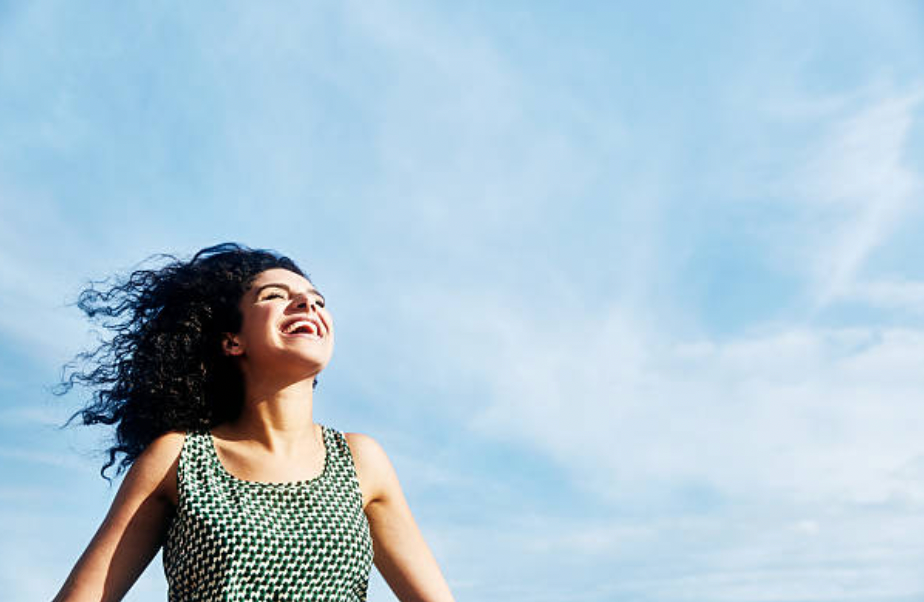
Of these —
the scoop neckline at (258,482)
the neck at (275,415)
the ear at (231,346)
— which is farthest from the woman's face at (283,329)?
the scoop neckline at (258,482)

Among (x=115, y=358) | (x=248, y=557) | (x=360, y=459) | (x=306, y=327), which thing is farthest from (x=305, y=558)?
(x=115, y=358)

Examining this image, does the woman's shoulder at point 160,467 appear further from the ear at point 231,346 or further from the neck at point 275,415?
the ear at point 231,346

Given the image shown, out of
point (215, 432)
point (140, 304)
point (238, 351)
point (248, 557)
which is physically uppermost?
point (140, 304)

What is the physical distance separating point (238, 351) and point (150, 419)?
0.56 metres

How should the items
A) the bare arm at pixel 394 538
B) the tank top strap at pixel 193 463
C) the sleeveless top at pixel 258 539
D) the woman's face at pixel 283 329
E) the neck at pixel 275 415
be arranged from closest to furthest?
1. the sleeveless top at pixel 258 539
2. the tank top strap at pixel 193 463
3. the woman's face at pixel 283 329
4. the neck at pixel 275 415
5. the bare arm at pixel 394 538

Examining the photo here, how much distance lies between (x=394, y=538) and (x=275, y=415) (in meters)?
0.91

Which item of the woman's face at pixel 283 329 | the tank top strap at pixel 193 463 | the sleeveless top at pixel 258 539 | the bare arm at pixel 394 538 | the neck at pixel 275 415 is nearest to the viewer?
the sleeveless top at pixel 258 539

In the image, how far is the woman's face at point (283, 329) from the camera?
16.0 ft

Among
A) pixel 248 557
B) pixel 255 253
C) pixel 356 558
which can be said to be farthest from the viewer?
pixel 255 253

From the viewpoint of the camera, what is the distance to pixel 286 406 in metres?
5.02

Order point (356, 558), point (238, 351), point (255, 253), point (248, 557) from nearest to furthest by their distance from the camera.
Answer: point (248, 557) → point (356, 558) → point (238, 351) → point (255, 253)

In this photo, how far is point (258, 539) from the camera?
14.6ft

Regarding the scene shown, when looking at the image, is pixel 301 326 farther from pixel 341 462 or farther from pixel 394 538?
pixel 394 538

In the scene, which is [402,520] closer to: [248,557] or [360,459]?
[360,459]
